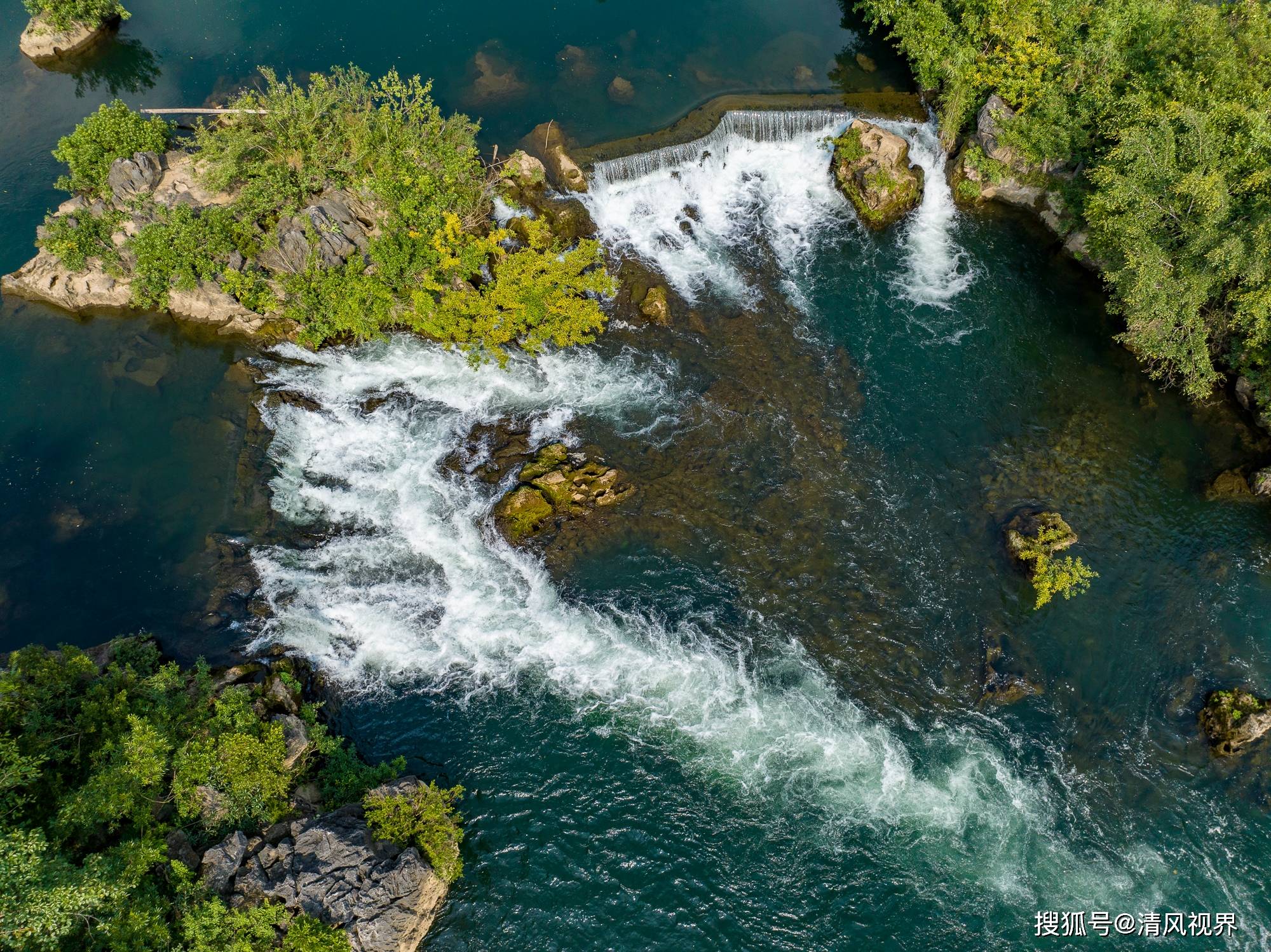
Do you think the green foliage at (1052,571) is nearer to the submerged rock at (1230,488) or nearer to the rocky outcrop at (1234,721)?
the rocky outcrop at (1234,721)

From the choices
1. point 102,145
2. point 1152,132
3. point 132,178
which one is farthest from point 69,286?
point 1152,132

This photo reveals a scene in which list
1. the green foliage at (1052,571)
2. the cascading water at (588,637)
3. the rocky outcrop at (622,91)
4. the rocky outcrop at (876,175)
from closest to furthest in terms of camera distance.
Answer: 1. the cascading water at (588,637)
2. the green foliage at (1052,571)
3. the rocky outcrop at (876,175)
4. the rocky outcrop at (622,91)

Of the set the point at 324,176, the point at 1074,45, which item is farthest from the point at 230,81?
the point at 1074,45

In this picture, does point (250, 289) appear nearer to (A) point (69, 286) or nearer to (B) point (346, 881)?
(A) point (69, 286)

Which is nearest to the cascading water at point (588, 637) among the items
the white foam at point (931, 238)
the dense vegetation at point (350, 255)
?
the white foam at point (931, 238)

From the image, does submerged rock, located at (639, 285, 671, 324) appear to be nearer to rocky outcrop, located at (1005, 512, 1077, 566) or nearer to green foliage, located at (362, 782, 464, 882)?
rocky outcrop, located at (1005, 512, 1077, 566)

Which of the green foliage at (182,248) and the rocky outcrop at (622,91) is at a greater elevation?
the rocky outcrop at (622,91)

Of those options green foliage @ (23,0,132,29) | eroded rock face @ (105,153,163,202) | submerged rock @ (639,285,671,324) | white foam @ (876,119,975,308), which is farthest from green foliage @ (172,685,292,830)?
green foliage @ (23,0,132,29)
